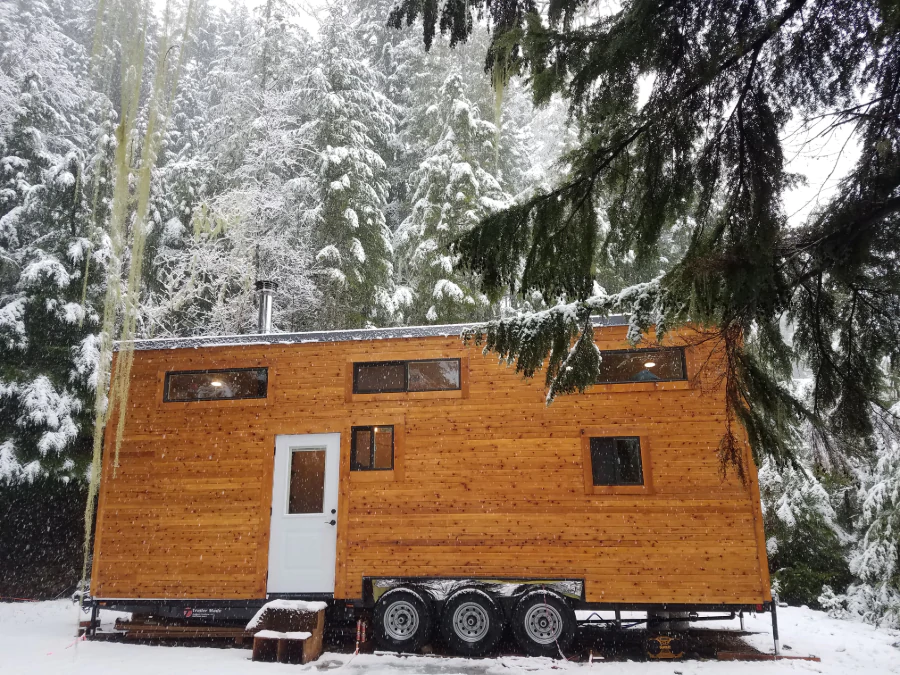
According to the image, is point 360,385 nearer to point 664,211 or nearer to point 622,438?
point 622,438

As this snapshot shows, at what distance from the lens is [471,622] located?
6090 mm

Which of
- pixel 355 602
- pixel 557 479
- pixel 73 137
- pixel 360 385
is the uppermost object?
pixel 73 137

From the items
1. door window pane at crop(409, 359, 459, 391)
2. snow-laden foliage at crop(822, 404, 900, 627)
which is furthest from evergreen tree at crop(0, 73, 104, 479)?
snow-laden foliage at crop(822, 404, 900, 627)

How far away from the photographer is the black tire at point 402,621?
6.08m

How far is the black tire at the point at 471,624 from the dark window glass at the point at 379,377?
2.30 meters

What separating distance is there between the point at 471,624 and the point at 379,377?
9.12 ft

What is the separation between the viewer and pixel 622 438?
637 cm

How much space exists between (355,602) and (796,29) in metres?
6.09

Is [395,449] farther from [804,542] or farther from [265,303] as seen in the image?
[804,542]

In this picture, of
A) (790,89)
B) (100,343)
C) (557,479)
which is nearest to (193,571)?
(557,479)

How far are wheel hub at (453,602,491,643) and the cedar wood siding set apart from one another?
12.8 inches

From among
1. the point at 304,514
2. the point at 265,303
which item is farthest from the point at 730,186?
the point at 265,303

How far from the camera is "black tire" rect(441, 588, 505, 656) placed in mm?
5973

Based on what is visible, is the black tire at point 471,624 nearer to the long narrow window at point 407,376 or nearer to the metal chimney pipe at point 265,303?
the long narrow window at point 407,376
